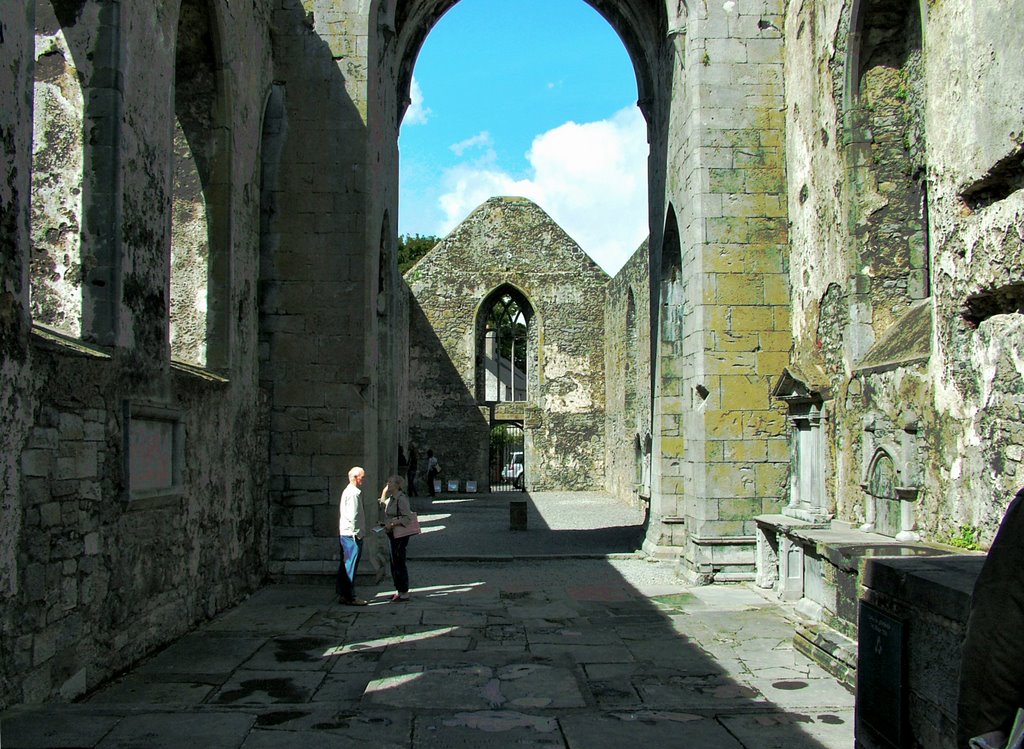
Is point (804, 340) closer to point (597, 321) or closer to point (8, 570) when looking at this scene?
point (8, 570)

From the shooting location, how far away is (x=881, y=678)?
395 cm

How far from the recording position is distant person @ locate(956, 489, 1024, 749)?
2.18 m

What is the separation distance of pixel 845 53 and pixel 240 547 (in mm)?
7348

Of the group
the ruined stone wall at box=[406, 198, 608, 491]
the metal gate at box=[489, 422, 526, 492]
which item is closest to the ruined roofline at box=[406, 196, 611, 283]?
the ruined stone wall at box=[406, 198, 608, 491]

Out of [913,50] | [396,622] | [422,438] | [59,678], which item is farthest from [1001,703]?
[422,438]

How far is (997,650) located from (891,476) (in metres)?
5.49

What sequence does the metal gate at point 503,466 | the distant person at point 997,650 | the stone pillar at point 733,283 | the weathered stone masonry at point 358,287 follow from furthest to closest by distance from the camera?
the metal gate at point 503,466
the stone pillar at point 733,283
the weathered stone masonry at point 358,287
the distant person at point 997,650

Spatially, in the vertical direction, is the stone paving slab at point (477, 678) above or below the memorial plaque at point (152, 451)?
below

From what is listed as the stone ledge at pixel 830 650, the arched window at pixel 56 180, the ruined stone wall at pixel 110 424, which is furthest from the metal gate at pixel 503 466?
the arched window at pixel 56 180

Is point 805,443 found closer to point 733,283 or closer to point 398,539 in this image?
point 733,283

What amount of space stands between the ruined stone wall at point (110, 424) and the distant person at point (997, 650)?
4230 mm

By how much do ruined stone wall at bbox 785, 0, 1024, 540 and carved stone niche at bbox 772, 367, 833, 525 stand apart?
14 centimetres

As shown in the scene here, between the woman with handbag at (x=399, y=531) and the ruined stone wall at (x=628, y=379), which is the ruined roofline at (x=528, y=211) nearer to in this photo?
the ruined stone wall at (x=628, y=379)

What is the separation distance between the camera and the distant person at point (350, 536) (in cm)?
879
